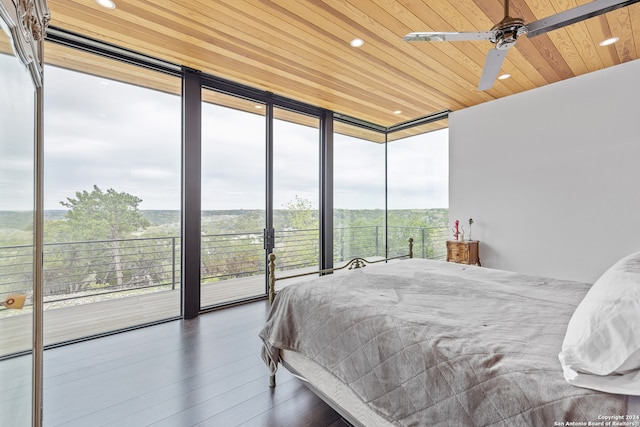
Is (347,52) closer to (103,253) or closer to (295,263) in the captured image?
(295,263)

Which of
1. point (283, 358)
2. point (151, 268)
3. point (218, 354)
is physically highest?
point (151, 268)

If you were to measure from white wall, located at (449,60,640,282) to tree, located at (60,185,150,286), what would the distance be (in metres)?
4.27

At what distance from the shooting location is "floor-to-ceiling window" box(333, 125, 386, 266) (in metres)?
4.77

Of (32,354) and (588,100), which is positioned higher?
(588,100)

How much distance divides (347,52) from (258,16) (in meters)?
0.89

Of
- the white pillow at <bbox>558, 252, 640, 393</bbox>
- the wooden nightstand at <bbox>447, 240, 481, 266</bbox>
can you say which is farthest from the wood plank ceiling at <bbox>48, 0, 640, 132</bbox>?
the white pillow at <bbox>558, 252, 640, 393</bbox>

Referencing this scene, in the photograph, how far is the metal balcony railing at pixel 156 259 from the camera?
2898 millimetres

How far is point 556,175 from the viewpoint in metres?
3.41

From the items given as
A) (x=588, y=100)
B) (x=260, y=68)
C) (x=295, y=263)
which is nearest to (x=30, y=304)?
(x=260, y=68)

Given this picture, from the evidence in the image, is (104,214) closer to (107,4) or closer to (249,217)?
(249,217)

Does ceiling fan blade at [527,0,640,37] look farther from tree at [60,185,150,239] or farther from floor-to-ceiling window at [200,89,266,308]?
tree at [60,185,150,239]

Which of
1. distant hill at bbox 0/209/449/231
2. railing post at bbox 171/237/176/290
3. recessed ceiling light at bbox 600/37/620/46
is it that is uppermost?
recessed ceiling light at bbox 600/37/620/46

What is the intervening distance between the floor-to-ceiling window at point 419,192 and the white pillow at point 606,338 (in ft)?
12.0

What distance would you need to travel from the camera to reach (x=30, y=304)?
1.22m
